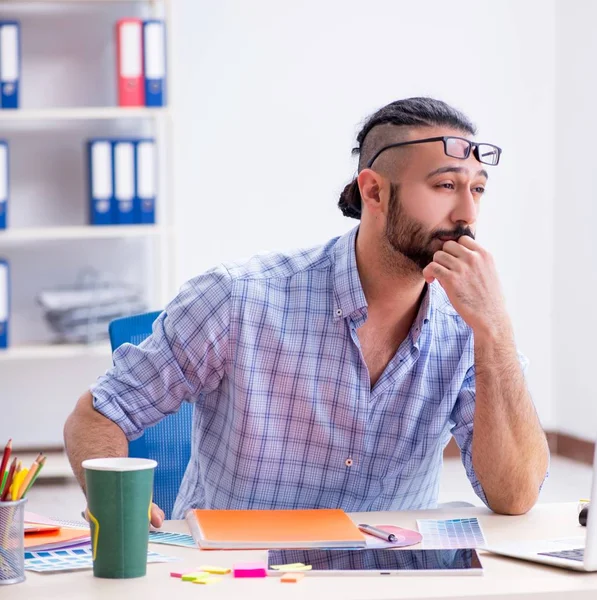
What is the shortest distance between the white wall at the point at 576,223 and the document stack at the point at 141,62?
1.87 meters

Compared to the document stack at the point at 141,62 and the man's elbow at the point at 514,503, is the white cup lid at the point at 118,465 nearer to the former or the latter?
the man's elbow at the point at 514,503

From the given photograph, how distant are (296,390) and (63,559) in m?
0.60

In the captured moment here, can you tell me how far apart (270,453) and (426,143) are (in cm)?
57

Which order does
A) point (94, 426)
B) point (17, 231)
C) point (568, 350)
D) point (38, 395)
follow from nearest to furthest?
1. point (94, 426)
2. point (17, 231)
3. point (38, 395)
4. point (568, 350)

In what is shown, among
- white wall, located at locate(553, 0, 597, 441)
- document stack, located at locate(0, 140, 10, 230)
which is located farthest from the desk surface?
white wall, located at locate(553, 0, 597, 441)

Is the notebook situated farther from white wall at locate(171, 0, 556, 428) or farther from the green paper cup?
white wall at locate(171, 0, 556, 428)

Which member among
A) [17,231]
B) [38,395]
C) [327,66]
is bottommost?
[38,395]

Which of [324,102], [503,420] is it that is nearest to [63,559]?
[503,420]

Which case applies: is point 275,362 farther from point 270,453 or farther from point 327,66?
point 327,66

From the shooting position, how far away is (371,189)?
1.76 metres

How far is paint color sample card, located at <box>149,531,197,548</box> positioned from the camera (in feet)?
3.96

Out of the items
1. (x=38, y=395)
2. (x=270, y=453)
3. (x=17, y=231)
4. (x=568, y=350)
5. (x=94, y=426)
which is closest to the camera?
(x=94, y=426)

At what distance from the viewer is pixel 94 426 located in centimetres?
153

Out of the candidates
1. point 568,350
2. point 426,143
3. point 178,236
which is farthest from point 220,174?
point 426,143
